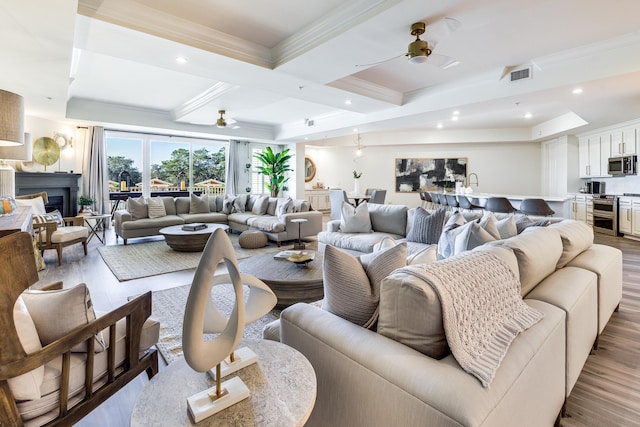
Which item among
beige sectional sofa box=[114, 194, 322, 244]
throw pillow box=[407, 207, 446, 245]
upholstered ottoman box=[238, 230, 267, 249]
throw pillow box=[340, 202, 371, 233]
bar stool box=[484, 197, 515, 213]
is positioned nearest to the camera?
throw pillow box=[407, 207, 446, 245]

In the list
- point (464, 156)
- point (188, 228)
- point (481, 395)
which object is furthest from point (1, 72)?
point (464, 156)

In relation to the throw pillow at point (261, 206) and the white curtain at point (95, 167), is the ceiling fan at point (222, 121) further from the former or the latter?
the white curtain at point (95, 167)

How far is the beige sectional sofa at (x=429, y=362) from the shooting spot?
0.92 meters

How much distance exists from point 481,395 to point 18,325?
1.58 m

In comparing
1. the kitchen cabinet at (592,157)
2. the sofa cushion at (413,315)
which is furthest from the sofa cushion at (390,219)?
the kitchen cabinet at (592,157)

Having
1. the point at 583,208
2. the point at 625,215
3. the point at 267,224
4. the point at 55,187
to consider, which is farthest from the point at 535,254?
the point at 55,187

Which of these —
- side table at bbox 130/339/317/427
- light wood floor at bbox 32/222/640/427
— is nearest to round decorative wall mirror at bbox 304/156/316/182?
light wood floor at bbox 32/222/640/427

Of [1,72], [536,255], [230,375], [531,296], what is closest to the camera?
[230,375]

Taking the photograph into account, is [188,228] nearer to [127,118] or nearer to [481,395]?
[127,118]

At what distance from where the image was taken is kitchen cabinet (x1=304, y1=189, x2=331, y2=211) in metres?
11.1

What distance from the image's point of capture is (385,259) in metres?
1.49

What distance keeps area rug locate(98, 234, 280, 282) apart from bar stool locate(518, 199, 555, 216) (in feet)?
14.4

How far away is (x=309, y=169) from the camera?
11.8 meters

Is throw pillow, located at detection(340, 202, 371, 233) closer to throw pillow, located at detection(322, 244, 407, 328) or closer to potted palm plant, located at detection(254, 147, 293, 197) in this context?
throw pillow, located at detection(322, 244, 407, 328)
